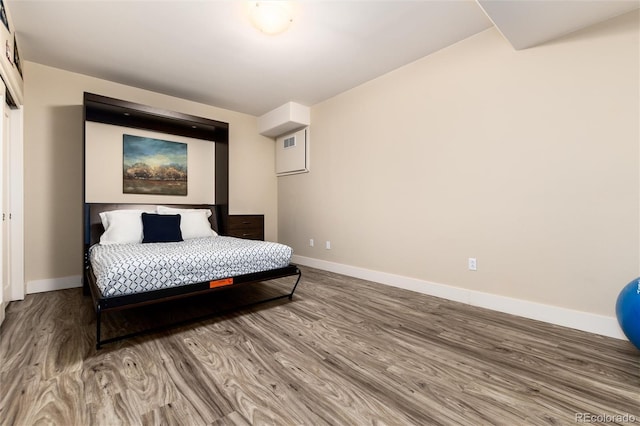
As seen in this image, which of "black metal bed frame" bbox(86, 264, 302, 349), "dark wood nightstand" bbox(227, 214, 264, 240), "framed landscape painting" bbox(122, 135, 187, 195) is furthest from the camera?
"dark wood nightstand" bbox(227, 214, 264, 240)

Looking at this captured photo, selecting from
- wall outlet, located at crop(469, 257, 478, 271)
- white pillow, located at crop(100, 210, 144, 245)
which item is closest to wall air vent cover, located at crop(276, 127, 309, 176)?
white pillow, located at crop(100, 210, 144, 245)

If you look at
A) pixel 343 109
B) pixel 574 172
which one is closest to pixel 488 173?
pixel 574 172

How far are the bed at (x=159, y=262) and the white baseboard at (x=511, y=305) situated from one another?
136 centimetres

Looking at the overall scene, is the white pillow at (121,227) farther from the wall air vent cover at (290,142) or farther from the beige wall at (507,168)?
the beige wall at (507,168)

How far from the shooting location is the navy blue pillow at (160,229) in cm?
314

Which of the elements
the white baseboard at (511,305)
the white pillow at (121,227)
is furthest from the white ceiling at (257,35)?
the white baseboard at (511,305)

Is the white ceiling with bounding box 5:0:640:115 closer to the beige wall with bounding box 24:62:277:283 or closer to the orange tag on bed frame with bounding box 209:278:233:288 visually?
the beige wall with bounding box 24:62:277:283

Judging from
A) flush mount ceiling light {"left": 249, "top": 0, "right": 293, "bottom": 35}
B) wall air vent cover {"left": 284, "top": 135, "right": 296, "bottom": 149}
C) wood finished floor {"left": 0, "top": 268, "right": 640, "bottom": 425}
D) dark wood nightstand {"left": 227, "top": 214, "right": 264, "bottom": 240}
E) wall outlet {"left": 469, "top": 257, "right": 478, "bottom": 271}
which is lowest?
wood finished floor {"left": 0, "top": 268, "right": 640, "bottom": 425}

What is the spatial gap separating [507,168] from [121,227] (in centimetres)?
410

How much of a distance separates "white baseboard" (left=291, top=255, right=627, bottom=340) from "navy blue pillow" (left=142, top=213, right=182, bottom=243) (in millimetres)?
2450

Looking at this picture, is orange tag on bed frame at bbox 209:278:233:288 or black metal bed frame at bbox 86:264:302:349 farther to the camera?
orange tag on bed frame at bbox 209:278:233:288

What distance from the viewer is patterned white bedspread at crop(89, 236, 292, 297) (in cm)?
191

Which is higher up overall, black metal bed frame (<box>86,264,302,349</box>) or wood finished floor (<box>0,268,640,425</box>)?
black metal bed frame (<box>86,264,302,349</box>)

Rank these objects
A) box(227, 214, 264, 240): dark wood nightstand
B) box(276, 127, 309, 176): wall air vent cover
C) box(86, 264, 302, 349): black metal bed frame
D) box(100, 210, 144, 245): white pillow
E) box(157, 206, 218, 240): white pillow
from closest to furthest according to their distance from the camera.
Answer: box(86, 264, 302, 349): black metal bed frame
box(100, 210, 144, 245): white pillow
box(157, 206, 218, 240): white pillow
box(227, 214, 264, 240): dark wood nightstand
box(276, 127, 309, 176): wall air vent cover
